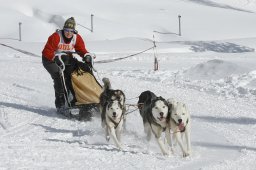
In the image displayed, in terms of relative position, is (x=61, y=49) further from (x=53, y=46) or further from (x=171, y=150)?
(x=171, y=150)

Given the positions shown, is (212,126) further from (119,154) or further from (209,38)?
(209,38)

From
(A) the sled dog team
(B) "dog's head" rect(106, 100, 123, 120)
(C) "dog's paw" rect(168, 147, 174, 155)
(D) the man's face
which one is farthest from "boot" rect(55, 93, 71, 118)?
(C) "dog's paw" rect(168, 147, 174, 155)

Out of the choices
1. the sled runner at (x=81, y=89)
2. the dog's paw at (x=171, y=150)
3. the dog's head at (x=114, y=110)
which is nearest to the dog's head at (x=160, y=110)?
the dog's paw at (x=171, y=150)

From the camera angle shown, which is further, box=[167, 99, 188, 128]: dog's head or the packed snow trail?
box=[167, 99, 188, 128]: dog's head

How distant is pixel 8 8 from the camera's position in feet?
95.1

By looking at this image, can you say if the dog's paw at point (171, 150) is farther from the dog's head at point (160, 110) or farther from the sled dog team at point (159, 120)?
the dog's head at point (160, 110)

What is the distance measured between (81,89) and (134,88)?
136 inches

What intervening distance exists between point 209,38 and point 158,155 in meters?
20.3

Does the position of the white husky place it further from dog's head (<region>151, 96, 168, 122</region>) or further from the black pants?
the black pants

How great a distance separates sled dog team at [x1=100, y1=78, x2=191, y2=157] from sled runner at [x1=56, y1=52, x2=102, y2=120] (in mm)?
1344

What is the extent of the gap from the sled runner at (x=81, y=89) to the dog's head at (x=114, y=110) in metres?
1.51

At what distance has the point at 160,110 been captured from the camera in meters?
6.47

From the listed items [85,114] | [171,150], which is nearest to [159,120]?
[171,150]

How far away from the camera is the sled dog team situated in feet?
21.2
